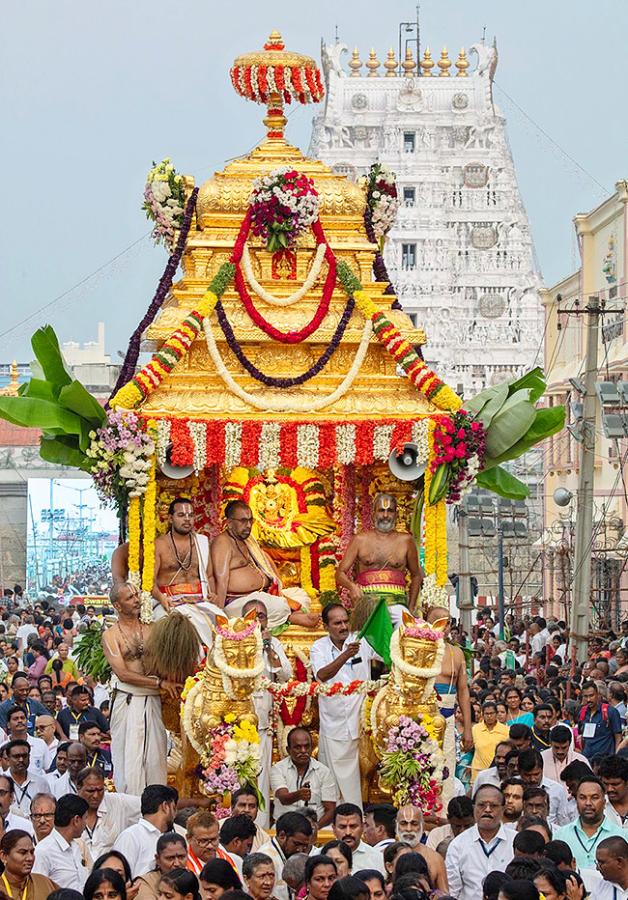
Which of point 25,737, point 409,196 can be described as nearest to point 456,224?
point 409,196

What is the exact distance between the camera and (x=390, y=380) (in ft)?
57.9

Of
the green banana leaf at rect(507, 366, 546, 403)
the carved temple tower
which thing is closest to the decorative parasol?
the green banana leaf at rect(507, 366, 546, 403)

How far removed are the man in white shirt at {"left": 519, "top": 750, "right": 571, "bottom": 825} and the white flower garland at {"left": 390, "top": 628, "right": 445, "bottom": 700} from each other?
3.27 ft

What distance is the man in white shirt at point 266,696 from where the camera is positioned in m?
15.5

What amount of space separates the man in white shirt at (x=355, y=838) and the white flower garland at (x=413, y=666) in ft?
8.86

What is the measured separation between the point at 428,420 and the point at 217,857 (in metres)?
6.34

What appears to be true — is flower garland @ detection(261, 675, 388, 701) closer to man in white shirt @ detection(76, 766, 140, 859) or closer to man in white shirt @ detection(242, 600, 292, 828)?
man in white shirt @ detection(242, 600, 292, 828)

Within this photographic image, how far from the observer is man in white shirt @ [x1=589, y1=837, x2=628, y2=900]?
11211mm

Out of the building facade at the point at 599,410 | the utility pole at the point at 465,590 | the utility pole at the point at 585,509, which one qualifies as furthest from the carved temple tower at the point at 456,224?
the utility pole at the point at 585,509

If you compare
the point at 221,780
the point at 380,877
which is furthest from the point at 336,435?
the point at 380,877

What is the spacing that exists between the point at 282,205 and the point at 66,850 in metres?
6.57

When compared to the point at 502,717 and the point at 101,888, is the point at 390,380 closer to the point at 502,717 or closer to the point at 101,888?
the point at 502,717

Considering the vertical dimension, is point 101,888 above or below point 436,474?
below

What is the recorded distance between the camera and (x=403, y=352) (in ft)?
57.0
